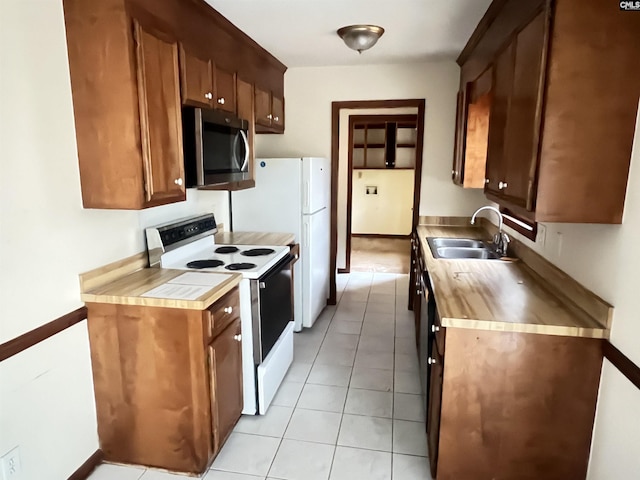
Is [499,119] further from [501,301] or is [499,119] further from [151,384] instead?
[151,384]

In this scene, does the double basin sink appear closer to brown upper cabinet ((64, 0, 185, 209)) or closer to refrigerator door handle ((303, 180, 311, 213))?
refrigerator door handle ((303, 180, 311, 213))

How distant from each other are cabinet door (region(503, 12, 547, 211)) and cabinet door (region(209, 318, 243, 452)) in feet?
5.00

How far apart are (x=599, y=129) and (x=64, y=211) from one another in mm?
2162

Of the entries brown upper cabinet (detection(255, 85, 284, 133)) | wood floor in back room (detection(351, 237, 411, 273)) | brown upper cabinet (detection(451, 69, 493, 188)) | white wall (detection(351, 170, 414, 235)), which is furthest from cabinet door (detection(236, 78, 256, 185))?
white wall (detection(351, 170, 414, 235))

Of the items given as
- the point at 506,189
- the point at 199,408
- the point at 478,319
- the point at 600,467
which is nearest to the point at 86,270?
the point at 199,408

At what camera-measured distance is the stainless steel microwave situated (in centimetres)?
217

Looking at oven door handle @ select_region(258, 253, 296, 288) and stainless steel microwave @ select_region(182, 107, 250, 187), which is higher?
stainless steel microwave @ select_region(182, 107, 250, 187)

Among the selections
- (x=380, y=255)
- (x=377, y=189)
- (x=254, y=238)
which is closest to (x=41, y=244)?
(x=254, y=238)

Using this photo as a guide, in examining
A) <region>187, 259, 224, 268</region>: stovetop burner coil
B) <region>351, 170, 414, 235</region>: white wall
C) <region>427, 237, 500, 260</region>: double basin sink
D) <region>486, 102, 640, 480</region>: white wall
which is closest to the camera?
<region>486, 102, 640, 480</region>: white wall

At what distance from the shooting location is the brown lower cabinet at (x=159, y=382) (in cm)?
191

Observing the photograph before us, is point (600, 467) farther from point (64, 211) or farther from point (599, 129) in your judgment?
point (64, 211)

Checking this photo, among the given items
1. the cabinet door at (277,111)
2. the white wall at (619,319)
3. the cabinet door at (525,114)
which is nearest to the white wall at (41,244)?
the cabinet door at (525,114)

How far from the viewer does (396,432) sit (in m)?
2.33

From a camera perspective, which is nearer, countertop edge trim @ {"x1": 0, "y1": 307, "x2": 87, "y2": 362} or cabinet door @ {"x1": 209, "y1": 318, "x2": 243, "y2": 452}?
countertop edge trim @ {"x1": 0, "y1": 307, "x2": 87, "y2": 362}
